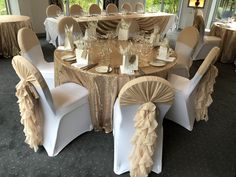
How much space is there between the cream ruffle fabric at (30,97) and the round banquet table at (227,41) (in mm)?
4169

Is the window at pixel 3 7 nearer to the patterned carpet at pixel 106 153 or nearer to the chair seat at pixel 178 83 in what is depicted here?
the patterned carpet at pixel 106 153

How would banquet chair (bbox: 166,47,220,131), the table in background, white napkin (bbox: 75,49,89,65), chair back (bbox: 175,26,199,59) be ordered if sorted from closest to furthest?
1. white napkin (bbox: 75,49,89,65)
2. banquet chair (bbox: 166,47,220,131)
3. chair back (bbox: 175,26,199,59)
4. the table in background

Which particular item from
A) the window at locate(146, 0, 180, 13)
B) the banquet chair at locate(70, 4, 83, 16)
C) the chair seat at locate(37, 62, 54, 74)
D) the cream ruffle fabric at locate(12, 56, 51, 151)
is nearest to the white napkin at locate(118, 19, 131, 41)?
the chair seat at locate(37, 62, 54, 74)

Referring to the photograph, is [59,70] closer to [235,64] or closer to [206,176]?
[206,176]

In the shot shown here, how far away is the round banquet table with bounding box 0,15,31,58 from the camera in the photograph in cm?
399

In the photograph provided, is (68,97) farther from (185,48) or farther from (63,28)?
(185,48)

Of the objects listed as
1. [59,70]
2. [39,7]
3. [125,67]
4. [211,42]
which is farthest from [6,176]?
[39,7]

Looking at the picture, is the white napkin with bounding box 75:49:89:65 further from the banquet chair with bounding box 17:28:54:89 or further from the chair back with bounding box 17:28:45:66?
the chair back with bounding box 17:28:45:66

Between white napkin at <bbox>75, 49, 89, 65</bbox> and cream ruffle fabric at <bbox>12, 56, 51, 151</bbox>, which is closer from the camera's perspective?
cream ruffle fabric at <bbox>12, 56, 51, 151</bbox>

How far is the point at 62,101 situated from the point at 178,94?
118 cm

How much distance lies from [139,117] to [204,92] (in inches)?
42.7

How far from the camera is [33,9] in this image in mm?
5574

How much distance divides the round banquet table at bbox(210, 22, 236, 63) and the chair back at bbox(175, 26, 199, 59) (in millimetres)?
1980

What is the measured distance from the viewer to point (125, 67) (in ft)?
6.02
